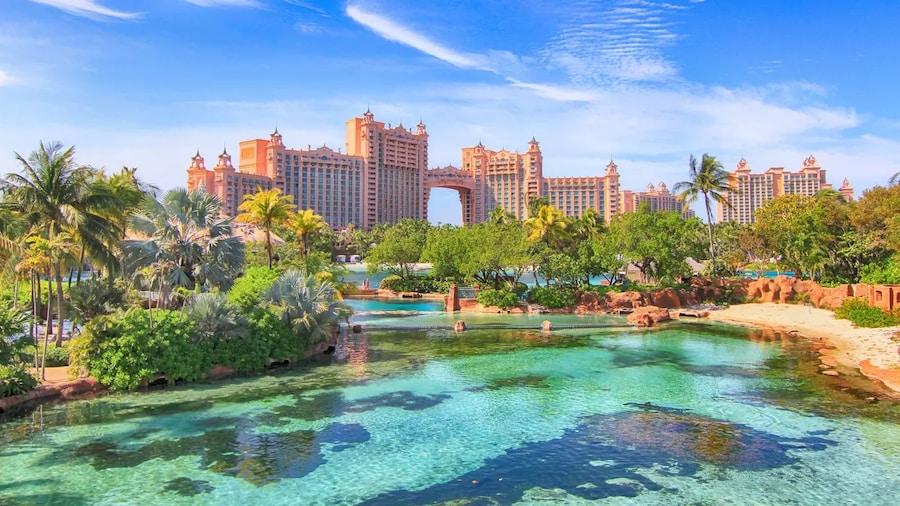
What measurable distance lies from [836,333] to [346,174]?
12950cm

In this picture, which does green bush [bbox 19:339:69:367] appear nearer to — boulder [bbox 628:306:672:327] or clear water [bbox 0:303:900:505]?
clear water [bbox 0:303:900:505]

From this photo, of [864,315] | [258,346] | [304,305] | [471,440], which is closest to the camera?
[471,440]

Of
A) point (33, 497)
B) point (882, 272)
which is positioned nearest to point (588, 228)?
point (882, 272)

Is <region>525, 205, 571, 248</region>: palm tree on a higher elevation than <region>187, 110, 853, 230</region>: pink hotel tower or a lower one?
lower

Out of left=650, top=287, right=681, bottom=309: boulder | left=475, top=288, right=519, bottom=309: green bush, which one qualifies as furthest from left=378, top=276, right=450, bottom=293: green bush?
left=650, top=287, right=681, bottom=309: boulder

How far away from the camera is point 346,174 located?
5920 inches

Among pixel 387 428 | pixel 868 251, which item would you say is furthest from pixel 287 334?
pixel 868 251

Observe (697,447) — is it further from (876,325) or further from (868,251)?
(868,251)

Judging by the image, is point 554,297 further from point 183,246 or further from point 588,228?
point 183,246

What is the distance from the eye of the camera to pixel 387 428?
1553cm

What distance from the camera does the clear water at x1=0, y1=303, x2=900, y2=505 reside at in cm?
1173

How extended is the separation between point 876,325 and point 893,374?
465 inches

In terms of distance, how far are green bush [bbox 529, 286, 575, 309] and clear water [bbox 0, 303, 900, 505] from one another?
1908 centimetres

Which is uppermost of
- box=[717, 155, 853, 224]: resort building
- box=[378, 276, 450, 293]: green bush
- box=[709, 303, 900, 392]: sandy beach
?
box=[717, 155, 853, 224]: resort building
